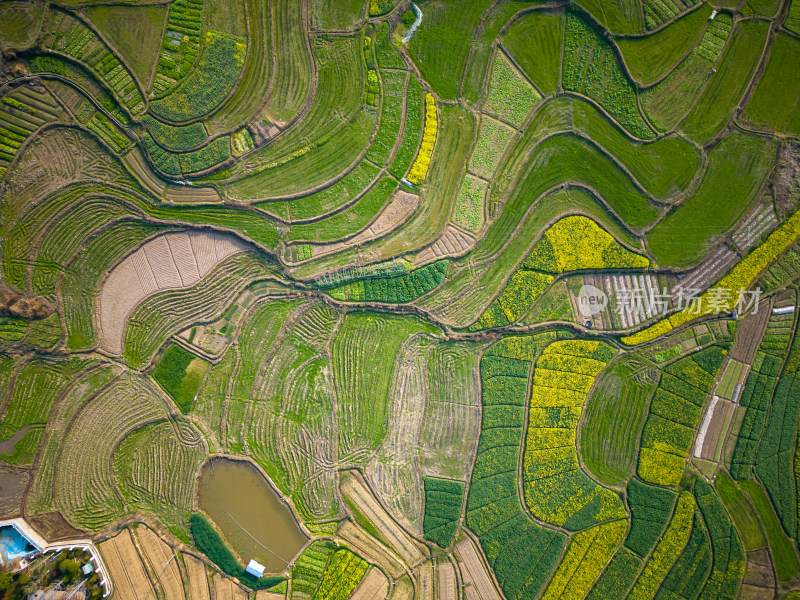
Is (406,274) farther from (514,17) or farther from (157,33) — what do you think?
(157,33)

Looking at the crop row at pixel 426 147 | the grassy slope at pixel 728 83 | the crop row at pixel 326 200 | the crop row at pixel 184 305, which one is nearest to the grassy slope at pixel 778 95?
the grassy slope at pixel 728 83

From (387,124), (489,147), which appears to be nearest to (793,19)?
(489,147)

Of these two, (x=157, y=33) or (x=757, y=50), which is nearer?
(x=157, y=33)

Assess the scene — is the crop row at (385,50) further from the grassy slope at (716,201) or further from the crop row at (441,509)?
the crop row at (441,509)

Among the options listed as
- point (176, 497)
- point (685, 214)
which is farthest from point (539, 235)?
point (176, 497)

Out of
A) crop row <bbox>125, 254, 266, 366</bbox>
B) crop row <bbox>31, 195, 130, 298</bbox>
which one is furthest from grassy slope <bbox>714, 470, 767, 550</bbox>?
crop row <bbox>31, 195, 130, 298</bbox>
